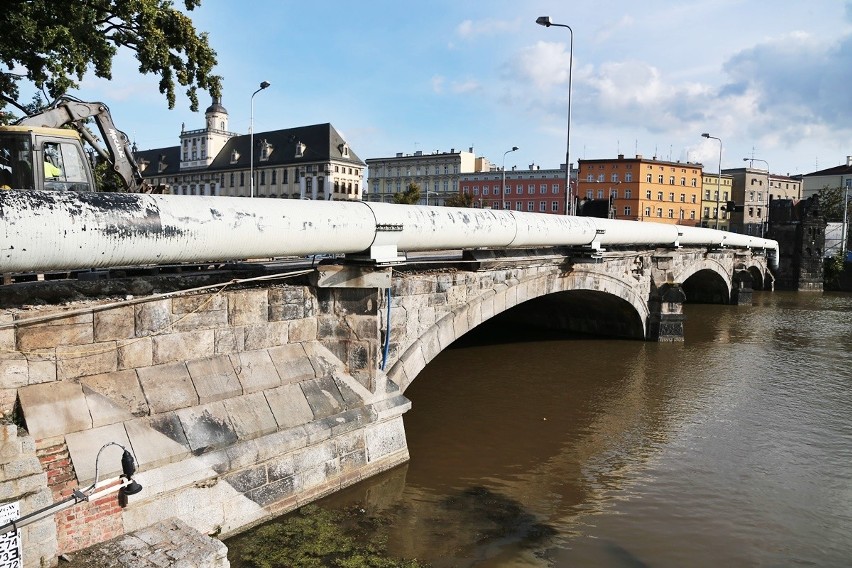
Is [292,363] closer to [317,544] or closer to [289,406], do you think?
[289,406]

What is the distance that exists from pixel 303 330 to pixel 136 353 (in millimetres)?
2227

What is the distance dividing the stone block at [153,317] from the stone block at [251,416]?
3.53ft

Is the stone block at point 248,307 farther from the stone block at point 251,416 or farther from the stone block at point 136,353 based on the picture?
the stone block at point 136,353

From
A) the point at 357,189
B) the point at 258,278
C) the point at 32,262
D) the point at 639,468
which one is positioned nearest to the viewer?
the point at 32,262

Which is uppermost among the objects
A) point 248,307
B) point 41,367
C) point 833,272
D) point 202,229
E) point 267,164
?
point 267,164

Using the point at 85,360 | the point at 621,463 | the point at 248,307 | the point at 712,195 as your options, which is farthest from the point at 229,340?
the point at 712,195

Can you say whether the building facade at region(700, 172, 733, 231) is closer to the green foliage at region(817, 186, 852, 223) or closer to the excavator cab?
the green foliage at region(817, 186, 852, 223)

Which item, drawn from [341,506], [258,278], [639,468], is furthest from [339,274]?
[639,468]

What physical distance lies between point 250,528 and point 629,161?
74.9 metres

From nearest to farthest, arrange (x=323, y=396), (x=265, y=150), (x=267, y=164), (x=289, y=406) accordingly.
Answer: (x=289, y=406)
(x=323, y=396)
(x=267, y=164)
(x=265, y=150)

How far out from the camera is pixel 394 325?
9.38 m

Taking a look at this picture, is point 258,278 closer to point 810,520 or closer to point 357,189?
point 810,520

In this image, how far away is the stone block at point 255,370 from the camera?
7.07 meters

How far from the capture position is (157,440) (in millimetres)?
5961
